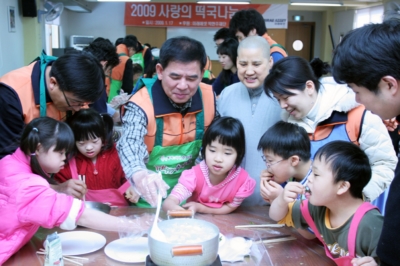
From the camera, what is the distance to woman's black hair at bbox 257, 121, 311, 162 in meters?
1.67

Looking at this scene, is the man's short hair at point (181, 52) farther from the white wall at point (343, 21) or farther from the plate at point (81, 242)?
the white wall at point (343, 21)

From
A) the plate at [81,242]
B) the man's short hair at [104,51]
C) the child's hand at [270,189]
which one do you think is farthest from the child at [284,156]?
the man's short hair at [104,51]

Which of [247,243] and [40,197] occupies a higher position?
[40,197]

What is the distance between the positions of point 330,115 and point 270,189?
403 millimetres

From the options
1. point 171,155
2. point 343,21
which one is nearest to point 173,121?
point 171,155

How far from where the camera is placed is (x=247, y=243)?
1.45 meters

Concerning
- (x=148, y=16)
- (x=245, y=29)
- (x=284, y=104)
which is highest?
(x=148, y=16)

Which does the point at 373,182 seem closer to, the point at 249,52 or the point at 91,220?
the point at 249,52

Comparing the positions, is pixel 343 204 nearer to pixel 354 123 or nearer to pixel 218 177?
pixel 354 123

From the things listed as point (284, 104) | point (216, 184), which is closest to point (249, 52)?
point (284, 104)

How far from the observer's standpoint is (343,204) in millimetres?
1370

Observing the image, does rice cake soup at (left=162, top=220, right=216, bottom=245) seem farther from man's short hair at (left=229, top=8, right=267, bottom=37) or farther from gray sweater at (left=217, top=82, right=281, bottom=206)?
man's short hair at (left=229, top=8, right=267, bottom=37)

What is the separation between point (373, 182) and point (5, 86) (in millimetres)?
1620

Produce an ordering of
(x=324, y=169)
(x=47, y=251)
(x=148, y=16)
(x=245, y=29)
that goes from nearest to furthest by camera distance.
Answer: (x=47, y=251) < (x=324, y=169) < (x=245, y=29) < (x=148, y=16)
